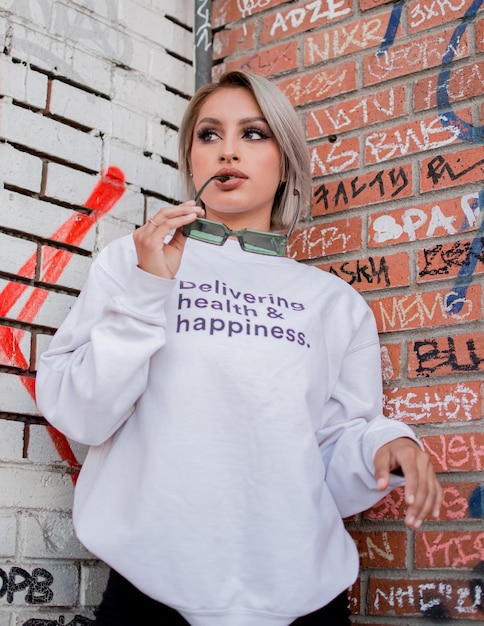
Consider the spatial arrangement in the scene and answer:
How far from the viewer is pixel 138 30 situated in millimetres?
2908

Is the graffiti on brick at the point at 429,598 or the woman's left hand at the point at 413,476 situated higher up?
the woman's left hand at the point at 413,476

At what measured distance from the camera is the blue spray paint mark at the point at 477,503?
230 centimetres

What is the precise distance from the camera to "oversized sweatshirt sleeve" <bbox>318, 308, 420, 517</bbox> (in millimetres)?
2150

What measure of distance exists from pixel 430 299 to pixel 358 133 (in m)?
0.59

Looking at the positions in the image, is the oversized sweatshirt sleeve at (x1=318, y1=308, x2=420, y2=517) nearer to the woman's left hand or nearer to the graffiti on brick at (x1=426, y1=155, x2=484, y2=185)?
the woman's left hand

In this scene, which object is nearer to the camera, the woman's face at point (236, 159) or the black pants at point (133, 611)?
the black pants at point (133, 611)

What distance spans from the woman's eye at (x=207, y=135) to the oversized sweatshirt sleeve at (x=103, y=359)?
0.62m

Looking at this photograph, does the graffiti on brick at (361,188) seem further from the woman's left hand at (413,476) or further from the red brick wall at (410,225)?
the woman's left hand at (413,476)

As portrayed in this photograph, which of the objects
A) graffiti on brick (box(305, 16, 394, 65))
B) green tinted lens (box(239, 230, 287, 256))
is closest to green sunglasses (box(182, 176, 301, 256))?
green tinted lens (box(239, 230, 287, 256))

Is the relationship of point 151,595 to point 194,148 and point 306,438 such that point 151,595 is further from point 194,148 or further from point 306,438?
point 194,148

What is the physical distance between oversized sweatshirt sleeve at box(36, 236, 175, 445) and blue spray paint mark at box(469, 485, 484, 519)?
0.93 metres

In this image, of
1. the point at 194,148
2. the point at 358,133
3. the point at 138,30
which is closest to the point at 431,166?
the point at 358,133

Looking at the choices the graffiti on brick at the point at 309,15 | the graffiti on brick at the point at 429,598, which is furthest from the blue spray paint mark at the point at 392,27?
the graffiti on brick at the point at 429,598

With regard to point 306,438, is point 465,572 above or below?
below
